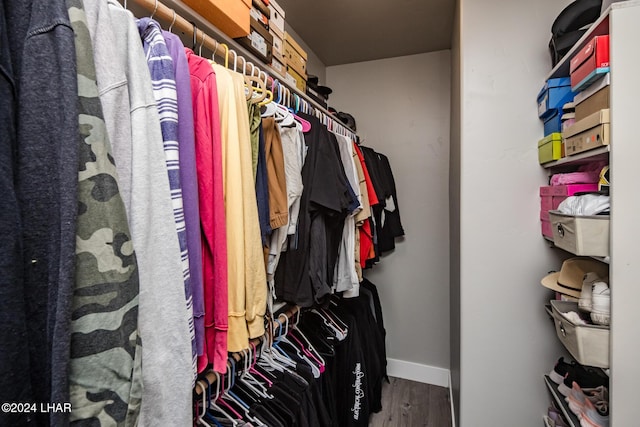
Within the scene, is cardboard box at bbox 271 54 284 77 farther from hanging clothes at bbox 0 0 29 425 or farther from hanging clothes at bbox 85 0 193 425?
hanging clothes at bbox 0 0 29 425

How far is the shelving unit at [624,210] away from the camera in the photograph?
837mm

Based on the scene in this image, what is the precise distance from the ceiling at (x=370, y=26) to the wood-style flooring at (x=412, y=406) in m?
2.58

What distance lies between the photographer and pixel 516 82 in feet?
4.39

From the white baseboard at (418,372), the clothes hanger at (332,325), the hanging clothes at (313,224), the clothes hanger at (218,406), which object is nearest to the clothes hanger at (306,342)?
the clothes hanger at (332,325)

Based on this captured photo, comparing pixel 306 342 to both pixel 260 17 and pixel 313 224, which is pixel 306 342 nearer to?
pixel 313 224

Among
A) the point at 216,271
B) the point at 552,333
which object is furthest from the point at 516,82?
the point at 216,271

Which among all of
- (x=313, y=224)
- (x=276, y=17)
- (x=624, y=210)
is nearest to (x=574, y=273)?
(x=624, y=210)

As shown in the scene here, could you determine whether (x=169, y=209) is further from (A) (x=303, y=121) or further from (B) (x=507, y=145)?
(B) (x=507, y=145)

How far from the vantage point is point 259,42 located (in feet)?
3.89

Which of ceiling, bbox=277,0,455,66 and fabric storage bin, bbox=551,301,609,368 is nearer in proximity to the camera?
fabric storage bin, bbox=551,301,609,368

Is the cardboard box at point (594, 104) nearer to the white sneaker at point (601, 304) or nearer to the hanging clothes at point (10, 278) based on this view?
the white sneaker at point (601, 304)

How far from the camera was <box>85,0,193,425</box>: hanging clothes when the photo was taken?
0.48 m

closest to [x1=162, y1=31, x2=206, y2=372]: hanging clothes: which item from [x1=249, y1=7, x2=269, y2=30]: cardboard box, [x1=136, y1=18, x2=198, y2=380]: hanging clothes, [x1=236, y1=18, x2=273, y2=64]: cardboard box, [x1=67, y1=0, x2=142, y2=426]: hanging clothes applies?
[x1=136, y1=18, x2=198, y2=380]: hanging clothes

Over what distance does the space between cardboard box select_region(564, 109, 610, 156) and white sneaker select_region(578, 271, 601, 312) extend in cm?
42
